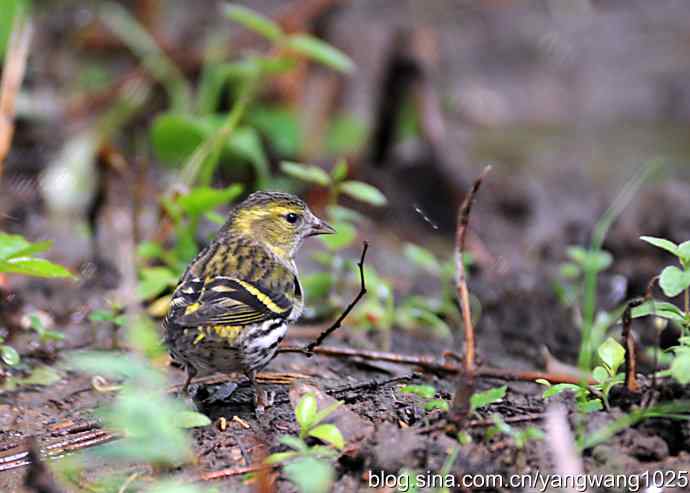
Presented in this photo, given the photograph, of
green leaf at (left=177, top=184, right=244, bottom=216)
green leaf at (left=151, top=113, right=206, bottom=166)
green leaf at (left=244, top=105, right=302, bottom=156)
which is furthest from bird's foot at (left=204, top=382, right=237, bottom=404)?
green leaf at (left=244, top=105, right=302, bottom=156)

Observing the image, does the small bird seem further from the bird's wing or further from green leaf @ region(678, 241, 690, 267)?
green leaf @ region(678, 241, 690, 267)

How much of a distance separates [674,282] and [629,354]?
271 mm

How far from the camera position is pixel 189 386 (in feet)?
14.3

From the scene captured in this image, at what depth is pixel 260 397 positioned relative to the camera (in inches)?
161

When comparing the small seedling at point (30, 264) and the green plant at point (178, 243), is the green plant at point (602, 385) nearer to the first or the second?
the small seedling at point (30, 264)

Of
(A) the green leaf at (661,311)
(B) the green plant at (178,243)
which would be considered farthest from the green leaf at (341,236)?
(A) the green leaf at (661,311)

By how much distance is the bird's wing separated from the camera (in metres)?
3.95

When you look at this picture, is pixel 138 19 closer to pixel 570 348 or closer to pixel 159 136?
pixel 159 136

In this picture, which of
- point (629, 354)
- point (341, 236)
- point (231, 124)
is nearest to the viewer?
point (629, 354)

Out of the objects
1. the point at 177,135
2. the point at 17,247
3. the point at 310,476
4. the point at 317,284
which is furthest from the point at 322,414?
the point at 177,135

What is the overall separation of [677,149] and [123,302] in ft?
22.4

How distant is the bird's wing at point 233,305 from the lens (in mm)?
3953

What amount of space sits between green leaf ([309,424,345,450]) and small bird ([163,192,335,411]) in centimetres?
78

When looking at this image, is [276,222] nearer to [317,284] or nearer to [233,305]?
[317,284]
